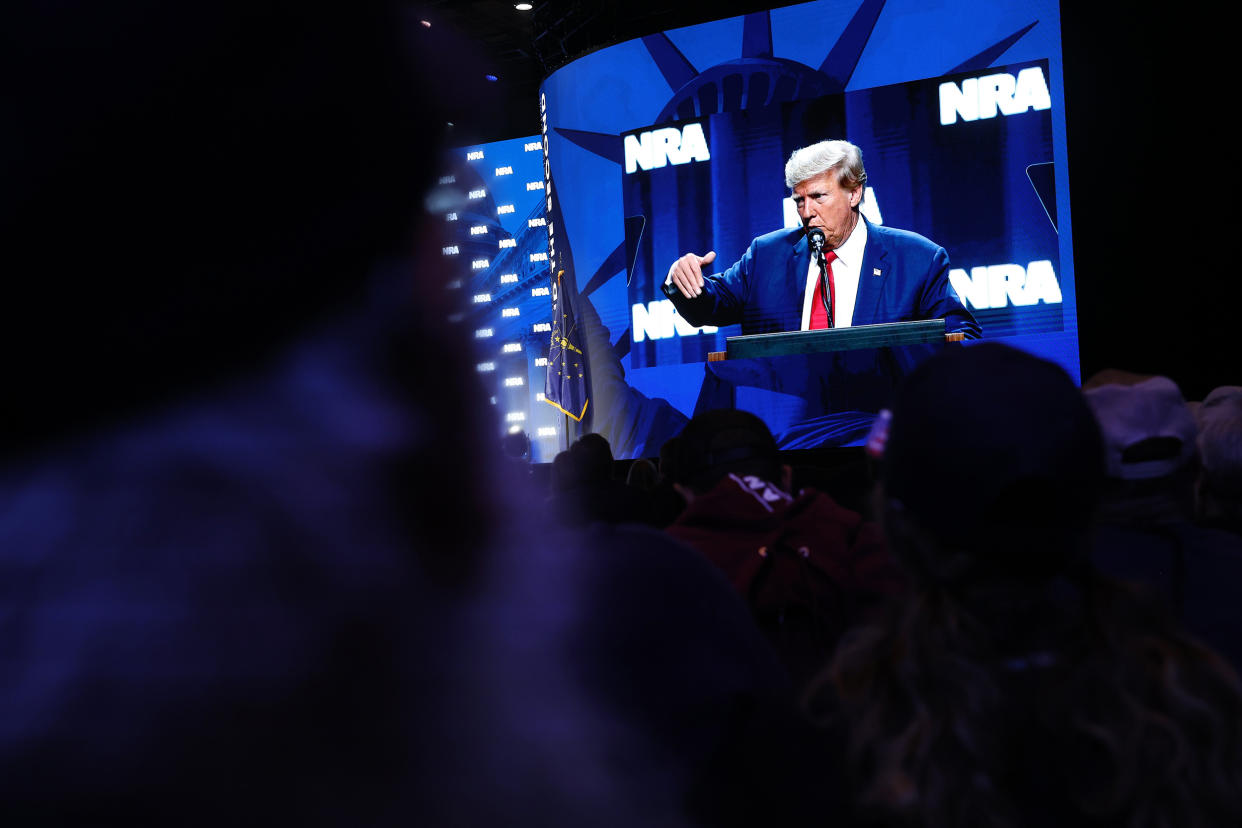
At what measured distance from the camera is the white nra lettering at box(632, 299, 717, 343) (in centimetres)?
860

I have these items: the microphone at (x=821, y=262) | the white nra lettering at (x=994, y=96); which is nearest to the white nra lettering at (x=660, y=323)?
the microphone at (x=821, y=262)

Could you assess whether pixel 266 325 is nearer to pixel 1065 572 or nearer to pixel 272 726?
pixel 272 726

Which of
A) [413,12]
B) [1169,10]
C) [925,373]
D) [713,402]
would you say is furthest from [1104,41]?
[413,12]

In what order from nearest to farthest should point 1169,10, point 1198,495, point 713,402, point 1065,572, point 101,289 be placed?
1. point 101,289
2. point 1065,572
3. point 1198,495
4. point 1169,10
5. point 713,402

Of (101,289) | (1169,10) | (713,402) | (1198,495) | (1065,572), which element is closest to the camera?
(101,289)

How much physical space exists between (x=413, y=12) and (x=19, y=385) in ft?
0.78

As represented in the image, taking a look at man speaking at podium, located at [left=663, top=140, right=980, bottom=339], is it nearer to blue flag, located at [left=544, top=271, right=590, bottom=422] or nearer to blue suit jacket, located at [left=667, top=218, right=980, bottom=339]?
blue suit jacket, located at [left=667, top=218, right=980, bottom=339]

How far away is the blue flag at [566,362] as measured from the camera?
9.38 meters

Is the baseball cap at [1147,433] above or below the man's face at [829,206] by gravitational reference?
below

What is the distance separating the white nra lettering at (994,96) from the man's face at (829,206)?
1.02 m

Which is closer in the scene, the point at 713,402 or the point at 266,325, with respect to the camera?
the point at 266,325

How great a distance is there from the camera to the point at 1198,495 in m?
2.43

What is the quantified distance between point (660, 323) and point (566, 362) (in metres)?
1.31

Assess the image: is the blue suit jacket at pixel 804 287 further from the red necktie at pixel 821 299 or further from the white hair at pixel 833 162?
the white hair at pixel 833 162
